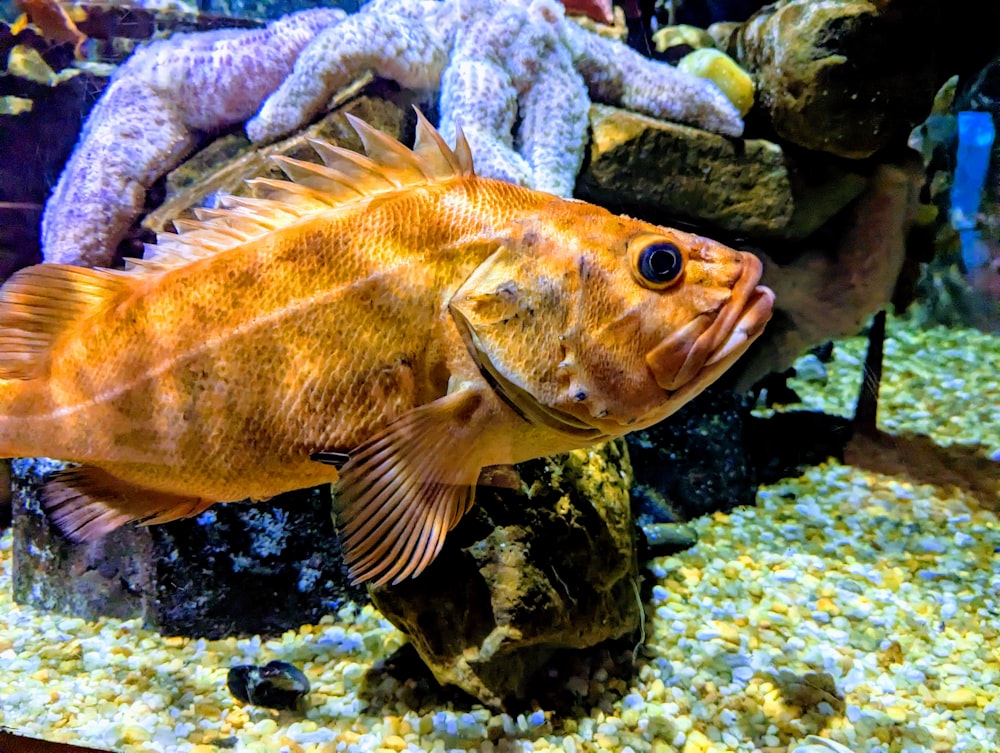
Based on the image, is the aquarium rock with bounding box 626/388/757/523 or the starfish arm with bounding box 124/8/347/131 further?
the aquarium rock with bounding box 626/388/757/523

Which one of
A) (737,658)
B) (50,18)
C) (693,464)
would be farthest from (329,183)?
(693,464)

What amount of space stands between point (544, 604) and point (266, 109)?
2070 mm

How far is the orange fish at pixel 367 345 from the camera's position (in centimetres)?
121

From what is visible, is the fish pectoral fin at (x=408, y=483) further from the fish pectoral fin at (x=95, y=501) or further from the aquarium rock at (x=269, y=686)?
the aquarium rock at (x=269, y=686)

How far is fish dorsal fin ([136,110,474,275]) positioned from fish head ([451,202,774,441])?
0.30 meters

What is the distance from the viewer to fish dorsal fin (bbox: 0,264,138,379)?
1396 millimetres

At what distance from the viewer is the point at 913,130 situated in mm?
2715

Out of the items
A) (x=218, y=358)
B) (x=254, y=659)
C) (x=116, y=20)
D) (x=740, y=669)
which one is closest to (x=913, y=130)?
(x=740, y=669)

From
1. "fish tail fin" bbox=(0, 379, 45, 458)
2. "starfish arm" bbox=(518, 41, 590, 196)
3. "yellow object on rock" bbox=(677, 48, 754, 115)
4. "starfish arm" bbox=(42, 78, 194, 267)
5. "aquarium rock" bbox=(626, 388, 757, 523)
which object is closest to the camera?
"fish tail fin" bbox=(0, 379, 45, 458)

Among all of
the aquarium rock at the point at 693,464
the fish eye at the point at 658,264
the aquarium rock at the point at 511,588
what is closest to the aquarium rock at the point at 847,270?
the aquarium rock at the point at 693,464

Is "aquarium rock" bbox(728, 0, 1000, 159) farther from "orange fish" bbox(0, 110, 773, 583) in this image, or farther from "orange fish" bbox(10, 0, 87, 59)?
"orange fish" bbox(10, 0, 87, 59)

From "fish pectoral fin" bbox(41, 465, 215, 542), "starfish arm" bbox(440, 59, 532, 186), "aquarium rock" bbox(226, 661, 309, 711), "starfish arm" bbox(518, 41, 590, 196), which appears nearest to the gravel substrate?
"aquarium rock" bbox(226, 661, 309, 711)

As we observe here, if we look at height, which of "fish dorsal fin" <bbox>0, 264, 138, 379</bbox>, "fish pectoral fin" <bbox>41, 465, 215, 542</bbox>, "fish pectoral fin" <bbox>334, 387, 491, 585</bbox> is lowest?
"fish pectoral fin" <bbox>41, 465, 215, 542</bbox>

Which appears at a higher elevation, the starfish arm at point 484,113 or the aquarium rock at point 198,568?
the starfish arm at point 484,113
